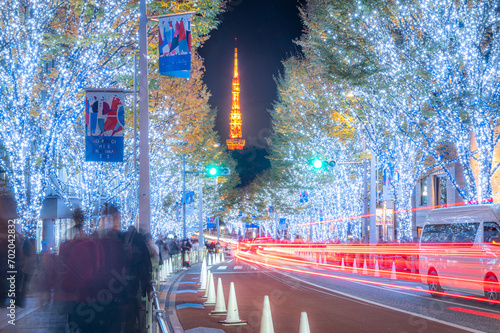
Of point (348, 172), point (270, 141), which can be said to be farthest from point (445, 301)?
point (270, 141)

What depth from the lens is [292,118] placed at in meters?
43.9

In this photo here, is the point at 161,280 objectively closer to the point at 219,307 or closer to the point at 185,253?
the point at 219,307

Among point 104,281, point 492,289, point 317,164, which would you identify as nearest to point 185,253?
point 317,164

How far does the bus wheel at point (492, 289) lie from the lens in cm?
1389

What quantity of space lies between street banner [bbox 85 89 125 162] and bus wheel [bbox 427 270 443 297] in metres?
9.23

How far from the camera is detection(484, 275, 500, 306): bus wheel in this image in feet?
45.6

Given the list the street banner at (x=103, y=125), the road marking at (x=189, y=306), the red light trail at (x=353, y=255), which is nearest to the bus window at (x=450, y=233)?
the red light trail at (x=353, y=255)

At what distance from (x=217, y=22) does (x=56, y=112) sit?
18.3 ft

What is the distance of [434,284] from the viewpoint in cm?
1653

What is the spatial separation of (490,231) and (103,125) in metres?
9.88

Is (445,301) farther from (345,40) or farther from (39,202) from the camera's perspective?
(39,202)

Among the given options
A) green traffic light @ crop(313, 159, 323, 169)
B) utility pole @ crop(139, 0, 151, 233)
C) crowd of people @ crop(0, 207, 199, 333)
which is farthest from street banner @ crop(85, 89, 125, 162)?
green traffic light @ crop(313, 159, 323, 169)

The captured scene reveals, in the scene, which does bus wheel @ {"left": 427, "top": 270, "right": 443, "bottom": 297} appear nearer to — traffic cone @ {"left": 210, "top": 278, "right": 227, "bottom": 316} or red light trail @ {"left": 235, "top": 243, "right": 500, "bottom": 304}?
red light trail @ {"left": 235, "top": 243, "right": 500, "bottom": 304}

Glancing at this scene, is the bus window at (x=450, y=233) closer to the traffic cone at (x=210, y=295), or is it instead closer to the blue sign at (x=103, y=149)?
the traffic cone at (x=210, y=295)
